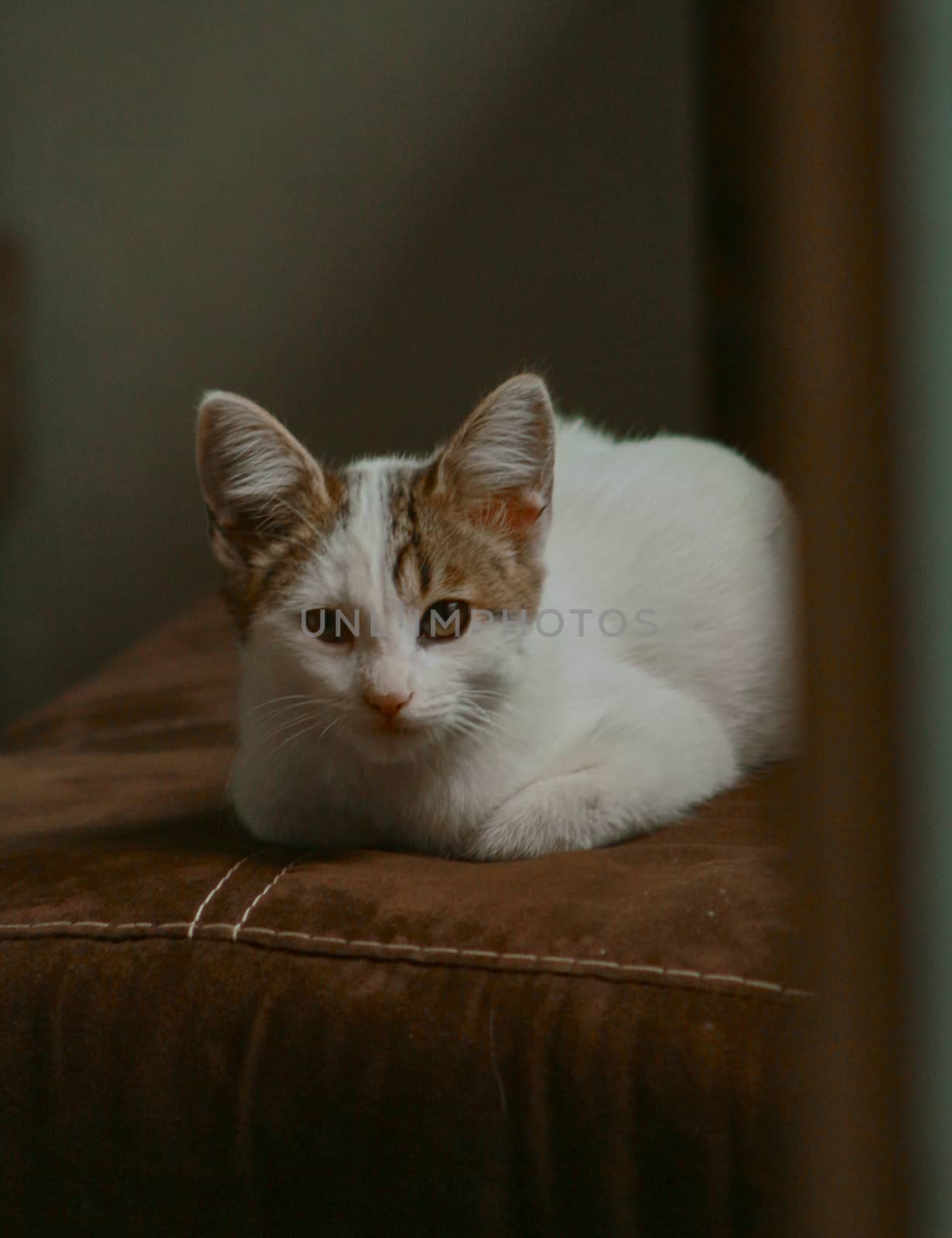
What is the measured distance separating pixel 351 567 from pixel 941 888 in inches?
35.5

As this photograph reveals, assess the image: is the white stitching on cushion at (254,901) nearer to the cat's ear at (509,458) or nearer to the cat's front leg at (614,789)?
the cat's front leg at (614,789)

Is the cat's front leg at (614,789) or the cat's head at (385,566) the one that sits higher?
the cat's head at (385,566)

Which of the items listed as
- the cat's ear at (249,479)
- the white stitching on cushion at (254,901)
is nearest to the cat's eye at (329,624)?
the cat's ear at (249,479)

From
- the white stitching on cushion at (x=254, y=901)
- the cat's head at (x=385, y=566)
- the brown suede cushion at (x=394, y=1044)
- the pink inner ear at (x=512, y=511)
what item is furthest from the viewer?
the pink inner ear at (x=512, y=511)

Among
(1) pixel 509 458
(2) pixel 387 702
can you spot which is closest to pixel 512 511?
(1) pixel 509 458

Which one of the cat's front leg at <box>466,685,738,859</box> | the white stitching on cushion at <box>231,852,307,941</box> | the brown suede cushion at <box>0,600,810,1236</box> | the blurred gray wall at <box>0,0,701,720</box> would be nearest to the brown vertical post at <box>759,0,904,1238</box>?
the brown suede cushion at <box>0,600,810,1236</box>

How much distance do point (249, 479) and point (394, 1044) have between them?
598mm

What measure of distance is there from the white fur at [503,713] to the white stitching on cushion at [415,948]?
0.14 metres

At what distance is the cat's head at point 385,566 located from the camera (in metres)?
1.11

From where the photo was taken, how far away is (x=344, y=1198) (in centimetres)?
87

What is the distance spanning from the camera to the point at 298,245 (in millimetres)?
2963

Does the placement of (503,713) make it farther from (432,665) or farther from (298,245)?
(298,245)

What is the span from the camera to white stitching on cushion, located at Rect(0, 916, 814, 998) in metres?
0.83

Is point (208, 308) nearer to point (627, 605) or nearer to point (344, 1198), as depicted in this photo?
point (627, 605)
